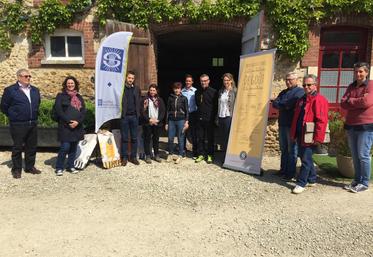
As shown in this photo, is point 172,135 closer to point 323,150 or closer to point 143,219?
point 143,219

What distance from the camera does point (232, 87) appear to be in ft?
19.5

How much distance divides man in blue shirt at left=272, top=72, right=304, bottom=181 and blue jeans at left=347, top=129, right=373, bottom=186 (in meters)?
0.79

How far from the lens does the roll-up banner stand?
5.43 meters

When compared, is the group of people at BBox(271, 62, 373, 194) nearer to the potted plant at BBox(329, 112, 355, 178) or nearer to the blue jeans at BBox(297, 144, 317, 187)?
the blue jeans at BBox(297, 144, 317, 187)

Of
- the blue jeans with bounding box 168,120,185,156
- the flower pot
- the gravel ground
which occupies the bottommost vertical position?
the gravel ground

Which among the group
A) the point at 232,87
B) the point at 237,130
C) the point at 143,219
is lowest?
the point at 143,219

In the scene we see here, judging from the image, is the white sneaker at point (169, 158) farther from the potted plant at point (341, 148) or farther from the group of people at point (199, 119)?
the potted plant at point (341, 148)

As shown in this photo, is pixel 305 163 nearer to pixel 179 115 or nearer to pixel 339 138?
pixel 339 138

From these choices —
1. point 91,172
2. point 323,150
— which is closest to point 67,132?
point 91,172

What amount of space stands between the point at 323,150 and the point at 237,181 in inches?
98.3

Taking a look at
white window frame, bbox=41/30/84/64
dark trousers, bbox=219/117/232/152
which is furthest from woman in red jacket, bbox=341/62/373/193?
white window frame, bbox=41/30/84/64

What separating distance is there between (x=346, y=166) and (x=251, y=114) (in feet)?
5.50

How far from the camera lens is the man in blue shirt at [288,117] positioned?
5.02 metres

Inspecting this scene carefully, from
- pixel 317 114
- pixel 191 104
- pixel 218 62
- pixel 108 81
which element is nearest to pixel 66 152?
pixel 108 81
